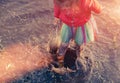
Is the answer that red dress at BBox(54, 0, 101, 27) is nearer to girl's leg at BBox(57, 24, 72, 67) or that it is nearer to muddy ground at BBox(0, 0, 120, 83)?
girl's leg at BBox(57, 24, 72, 67)

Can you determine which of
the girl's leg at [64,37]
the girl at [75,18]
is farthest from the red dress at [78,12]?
the girl's leg at [64,37]

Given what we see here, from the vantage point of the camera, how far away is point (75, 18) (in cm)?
344

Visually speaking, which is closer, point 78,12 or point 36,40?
point 78,12

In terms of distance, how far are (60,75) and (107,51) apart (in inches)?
39.6

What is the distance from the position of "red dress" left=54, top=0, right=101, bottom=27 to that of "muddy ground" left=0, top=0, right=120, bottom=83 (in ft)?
3.24

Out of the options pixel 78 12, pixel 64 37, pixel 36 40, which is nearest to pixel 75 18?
pixel 78 12

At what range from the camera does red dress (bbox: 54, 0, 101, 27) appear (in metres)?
3.31

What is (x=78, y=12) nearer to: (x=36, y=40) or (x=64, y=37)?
(x=64, y=37)

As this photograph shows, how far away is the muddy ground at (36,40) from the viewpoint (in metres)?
4.07

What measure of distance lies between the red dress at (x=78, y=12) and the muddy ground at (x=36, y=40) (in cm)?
99

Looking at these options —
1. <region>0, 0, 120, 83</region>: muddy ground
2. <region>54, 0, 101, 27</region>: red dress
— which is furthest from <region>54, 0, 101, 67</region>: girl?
<region>0, 0, 120, 83</region>: muddy ground

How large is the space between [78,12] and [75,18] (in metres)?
0.10

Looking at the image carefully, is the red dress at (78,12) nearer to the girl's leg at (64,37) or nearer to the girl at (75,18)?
the girl at (75,18)

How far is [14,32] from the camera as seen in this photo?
477 cm
